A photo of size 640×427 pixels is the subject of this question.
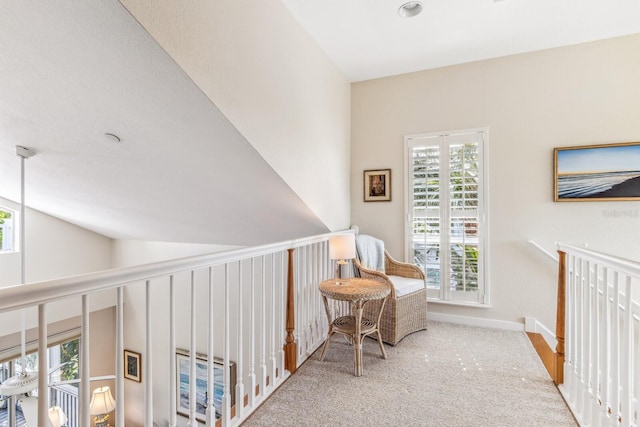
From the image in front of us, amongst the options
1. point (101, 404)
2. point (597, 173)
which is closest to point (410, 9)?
point (597, 173)

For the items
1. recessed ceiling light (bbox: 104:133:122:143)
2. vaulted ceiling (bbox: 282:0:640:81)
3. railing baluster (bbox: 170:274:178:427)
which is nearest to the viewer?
railing baluster (bbox: 170:274:178:427)

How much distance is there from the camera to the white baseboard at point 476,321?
3107mm

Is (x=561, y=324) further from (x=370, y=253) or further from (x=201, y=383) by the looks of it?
(x=201, y=383)

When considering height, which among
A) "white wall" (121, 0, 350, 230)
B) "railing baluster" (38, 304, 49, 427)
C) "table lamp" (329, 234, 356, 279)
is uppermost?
"white wall" (121, 0, 350, 230)

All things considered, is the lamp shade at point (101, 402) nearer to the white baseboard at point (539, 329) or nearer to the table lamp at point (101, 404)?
the table lamp at point (101, 404)

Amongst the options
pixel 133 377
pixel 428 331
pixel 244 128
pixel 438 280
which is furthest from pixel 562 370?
pixel 133 377

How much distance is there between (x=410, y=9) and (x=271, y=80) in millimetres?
1236

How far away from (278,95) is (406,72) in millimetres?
1896

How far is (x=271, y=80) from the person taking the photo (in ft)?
7.00

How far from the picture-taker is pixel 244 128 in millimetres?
1859

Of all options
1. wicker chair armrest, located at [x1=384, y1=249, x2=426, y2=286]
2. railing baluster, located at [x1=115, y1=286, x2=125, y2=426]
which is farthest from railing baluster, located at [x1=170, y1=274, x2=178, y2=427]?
wicker chair armrest, located at [x1=384, y1=249, x2=426, y2=286]

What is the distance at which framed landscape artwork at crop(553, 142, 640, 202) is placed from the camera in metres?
2.73

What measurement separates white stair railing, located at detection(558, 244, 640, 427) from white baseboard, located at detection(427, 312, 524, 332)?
100 centimetres

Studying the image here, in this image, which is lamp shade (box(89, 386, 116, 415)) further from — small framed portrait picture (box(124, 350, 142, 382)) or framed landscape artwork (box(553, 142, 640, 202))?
framed landscape artwork (box(553, 142, 640, 202))
